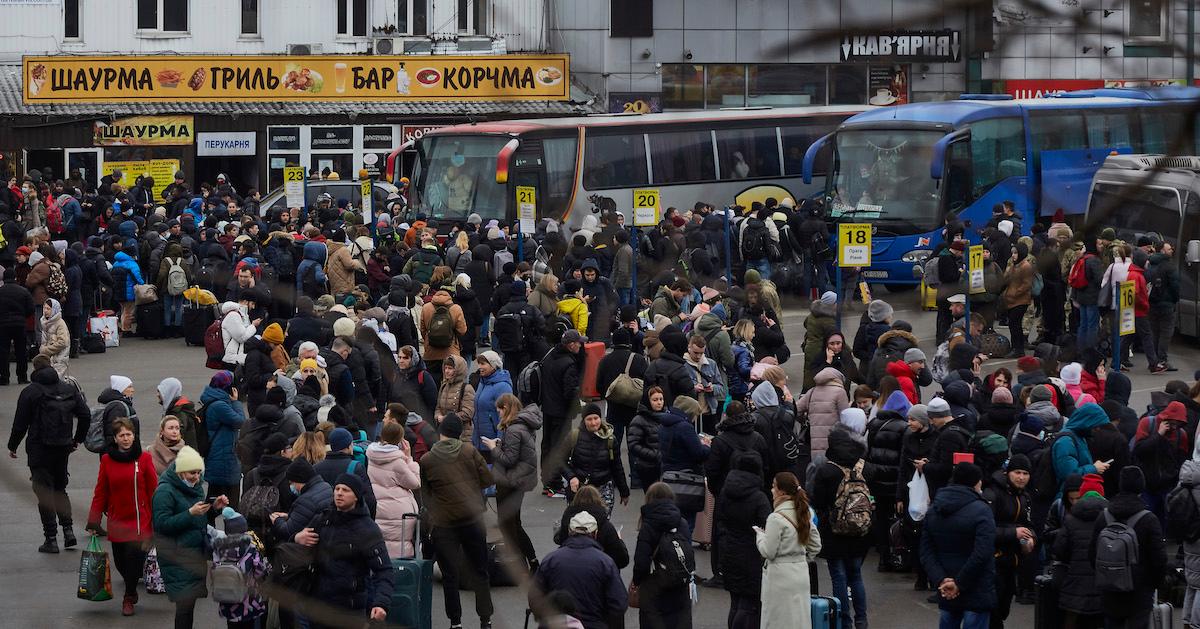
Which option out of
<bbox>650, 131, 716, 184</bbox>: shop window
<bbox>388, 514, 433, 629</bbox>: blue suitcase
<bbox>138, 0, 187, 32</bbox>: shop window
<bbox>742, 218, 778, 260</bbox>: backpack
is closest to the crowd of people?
<bbox>388, 514, 433, 629</bbox>: blue suitcase

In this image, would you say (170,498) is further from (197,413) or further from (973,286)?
(973,286)

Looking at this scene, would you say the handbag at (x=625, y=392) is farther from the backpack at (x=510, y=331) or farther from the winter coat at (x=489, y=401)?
the backpack at (x=510, y=331)

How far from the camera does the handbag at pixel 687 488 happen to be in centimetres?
1068

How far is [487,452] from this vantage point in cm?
1020

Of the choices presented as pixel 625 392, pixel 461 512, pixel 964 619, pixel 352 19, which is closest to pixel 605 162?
pixel 625 392

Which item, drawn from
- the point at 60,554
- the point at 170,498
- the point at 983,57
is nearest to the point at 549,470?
the point at 983,57

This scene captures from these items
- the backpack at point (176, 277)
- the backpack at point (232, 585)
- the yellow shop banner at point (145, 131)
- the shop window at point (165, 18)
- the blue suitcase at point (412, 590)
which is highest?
the shop window at point (165, 18)

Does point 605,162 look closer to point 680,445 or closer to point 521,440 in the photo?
point 680,445

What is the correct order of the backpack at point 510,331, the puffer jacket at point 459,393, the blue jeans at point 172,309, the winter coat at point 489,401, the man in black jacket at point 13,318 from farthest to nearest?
1. the blue jeans at point 172,309
2. the man in black jacket at point 13,318
3. the backpack at point 510,331
4. the puffer jacket at point 459,393
5. the winter coat at point 489,401

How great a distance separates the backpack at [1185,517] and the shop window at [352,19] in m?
6.54

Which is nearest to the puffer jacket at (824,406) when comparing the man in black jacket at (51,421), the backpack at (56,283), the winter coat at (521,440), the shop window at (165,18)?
A: the winter coat at (521,440)

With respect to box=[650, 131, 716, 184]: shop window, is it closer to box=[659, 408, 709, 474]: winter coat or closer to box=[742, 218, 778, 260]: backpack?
box=[742, 218, 778, 260]: backpack

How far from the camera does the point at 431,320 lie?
1462 centimetres

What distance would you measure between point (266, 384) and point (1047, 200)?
6929mm
